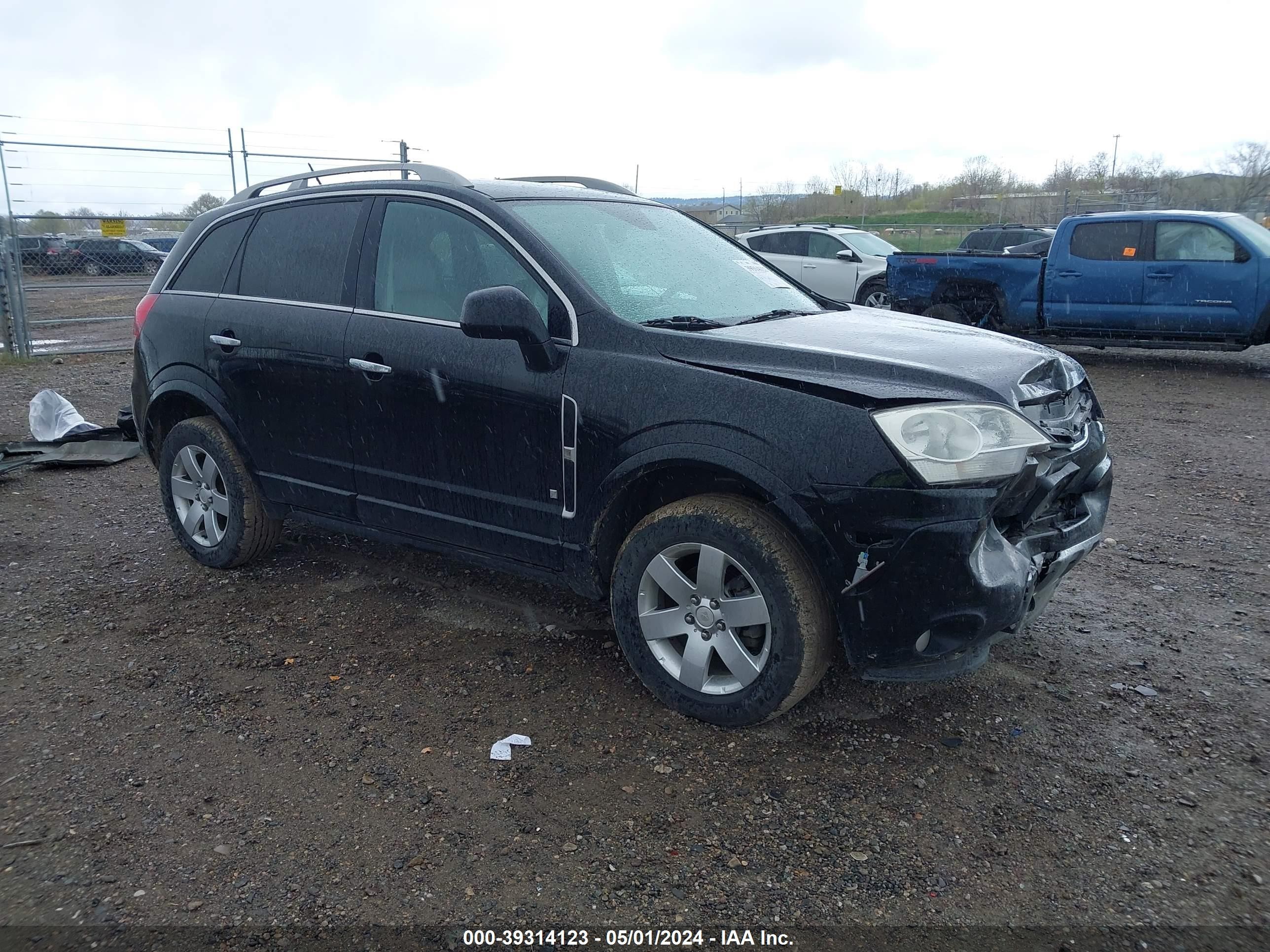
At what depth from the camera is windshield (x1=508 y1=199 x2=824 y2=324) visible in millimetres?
3654

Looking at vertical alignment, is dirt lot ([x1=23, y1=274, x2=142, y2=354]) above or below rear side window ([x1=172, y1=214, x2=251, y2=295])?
below

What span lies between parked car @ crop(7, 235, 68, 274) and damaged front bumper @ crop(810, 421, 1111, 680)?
1204 cm

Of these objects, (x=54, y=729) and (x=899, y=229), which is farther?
(x=899, y=229)

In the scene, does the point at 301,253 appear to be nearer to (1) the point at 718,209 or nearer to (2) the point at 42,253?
(2) the point at 42,253

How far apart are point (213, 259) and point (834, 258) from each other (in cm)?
1177

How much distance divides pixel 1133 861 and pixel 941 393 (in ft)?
4.62

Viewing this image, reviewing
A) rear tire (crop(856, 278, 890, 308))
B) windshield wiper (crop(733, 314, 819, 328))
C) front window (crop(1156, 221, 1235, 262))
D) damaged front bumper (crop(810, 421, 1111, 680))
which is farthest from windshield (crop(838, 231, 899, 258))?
damaged front bumper (crop(810, 421, 1111, 680))

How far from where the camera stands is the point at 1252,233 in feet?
34.3

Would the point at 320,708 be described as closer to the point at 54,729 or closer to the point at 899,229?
the point at 54,729

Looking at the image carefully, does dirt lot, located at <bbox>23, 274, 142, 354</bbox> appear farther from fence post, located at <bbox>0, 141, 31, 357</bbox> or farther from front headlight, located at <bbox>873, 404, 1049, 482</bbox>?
front headlight, located at <bbox>873, 404, 1049, 482</bbox>

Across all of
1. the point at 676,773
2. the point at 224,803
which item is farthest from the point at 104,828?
the point at 676,773

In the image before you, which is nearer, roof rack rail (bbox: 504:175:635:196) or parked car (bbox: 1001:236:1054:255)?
roof rack rail (bbox: 504:175:635:196)

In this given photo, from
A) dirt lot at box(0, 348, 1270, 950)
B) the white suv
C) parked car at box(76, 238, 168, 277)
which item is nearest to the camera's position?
dirt lot at box(0, 348, 1270, 950)

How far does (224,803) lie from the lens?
2900mm
